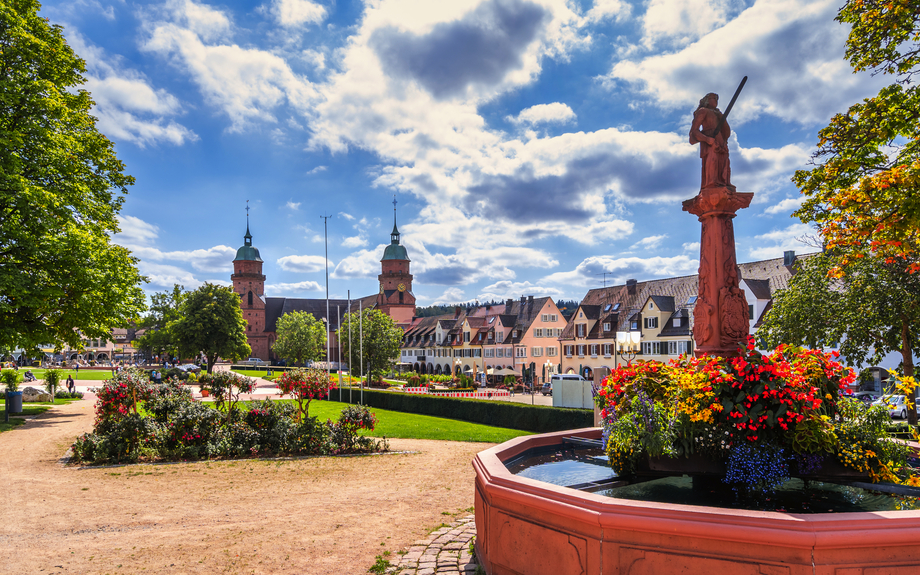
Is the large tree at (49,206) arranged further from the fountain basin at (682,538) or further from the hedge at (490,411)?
the fountain basin at (682,538)

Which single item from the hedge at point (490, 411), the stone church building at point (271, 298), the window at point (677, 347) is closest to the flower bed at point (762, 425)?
the hedge at point (490, 411)

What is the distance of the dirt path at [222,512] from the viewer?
7367 mm

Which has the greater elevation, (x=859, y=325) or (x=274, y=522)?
(x=859, y=325)

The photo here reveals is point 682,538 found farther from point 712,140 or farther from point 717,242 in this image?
point 712,140

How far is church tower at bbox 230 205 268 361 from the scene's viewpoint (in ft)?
404

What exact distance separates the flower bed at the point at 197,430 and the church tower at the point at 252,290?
4299 inches

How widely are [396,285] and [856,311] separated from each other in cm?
10510

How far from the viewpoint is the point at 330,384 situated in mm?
18188

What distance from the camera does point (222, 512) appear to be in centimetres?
979

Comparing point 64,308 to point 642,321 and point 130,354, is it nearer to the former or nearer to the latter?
point 642,321

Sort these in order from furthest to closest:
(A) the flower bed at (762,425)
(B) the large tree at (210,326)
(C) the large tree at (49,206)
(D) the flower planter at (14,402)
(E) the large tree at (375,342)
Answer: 1. (E) the large tree at (375,342)
2. (B) the large tree at (210,326)
3. (D) the flower planter at (14,402)
4. (C) the large tree at (49,206)
5. (A) the flower bed at (762,425)

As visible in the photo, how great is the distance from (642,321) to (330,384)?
139ft

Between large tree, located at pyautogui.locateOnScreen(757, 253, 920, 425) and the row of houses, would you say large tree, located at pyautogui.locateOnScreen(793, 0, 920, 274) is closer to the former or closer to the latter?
large tree, located at pyautogui.locateOnScreen(757, 253, 920, 425)

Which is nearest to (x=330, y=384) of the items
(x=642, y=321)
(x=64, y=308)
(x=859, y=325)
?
(x=64, y=308)
